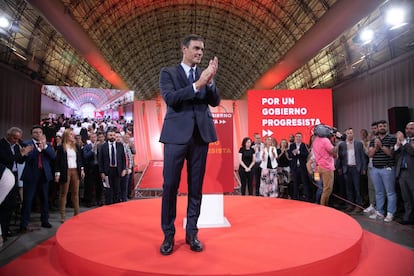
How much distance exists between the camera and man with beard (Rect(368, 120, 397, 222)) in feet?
16.4

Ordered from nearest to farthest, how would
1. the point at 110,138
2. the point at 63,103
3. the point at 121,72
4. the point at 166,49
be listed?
the point at 110,138
the point at 63,103
the point at 121,72
the point at 166,49

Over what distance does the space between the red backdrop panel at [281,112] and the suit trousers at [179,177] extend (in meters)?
7.15

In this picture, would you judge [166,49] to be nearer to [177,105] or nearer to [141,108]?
[141,108]

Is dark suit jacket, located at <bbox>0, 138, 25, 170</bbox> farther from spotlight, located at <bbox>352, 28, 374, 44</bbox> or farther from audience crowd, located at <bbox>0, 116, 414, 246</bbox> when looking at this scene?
spotlight, located at <bbox>352, 28, 374, 44</bbox>

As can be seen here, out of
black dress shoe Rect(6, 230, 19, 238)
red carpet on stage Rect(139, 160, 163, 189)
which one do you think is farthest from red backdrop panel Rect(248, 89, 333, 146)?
black dress shoe Rect(6, 230, 19, 238)

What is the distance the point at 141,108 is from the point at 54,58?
5.03 m

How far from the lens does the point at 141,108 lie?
13.4m

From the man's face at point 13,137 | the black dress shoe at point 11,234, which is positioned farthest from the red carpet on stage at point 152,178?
the man's face at point 13,137

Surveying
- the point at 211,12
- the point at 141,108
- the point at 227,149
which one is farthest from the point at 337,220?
the point at 211,12

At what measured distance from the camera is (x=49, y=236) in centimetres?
417

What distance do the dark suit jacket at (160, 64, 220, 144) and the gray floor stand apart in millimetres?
2242

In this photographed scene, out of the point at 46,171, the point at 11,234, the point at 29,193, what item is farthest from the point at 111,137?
the point at 11,234

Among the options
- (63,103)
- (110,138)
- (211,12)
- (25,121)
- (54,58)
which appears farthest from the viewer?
(211,12)

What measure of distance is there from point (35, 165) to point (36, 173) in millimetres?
114
